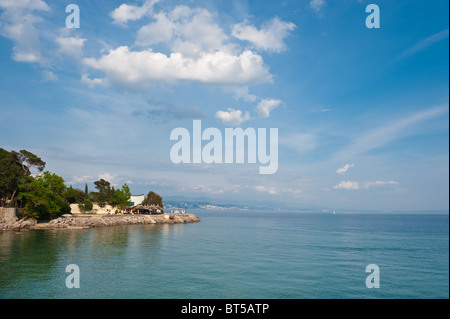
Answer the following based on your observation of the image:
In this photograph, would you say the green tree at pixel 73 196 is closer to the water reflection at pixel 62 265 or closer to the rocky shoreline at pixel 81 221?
the rocky shoreline at pixel 81 221

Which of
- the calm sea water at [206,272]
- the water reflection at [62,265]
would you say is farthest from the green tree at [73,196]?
the calm sea water at [206,272]

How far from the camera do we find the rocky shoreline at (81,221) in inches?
2335

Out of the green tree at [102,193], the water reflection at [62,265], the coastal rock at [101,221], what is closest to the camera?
the water reflection at [62,265]

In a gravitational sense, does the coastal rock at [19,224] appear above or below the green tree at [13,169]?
below

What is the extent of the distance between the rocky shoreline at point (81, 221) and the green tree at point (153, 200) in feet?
73.8

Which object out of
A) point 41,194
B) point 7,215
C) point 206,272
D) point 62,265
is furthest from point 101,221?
point 206,272

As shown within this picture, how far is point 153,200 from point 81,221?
171 feet

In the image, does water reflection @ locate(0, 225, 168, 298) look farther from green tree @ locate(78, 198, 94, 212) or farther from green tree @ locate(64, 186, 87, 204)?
green tree @ locate(64, 186, 87, 204)

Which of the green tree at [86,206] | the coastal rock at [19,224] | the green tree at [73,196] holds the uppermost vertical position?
the green tree at [73,196]

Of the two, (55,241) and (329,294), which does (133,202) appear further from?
(329,294)

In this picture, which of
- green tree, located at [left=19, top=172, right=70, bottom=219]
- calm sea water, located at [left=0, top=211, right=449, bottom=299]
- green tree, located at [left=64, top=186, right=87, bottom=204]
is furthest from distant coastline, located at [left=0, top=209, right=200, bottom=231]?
calm sea water, located at [left=0, top=211, right=449, bottom=299]

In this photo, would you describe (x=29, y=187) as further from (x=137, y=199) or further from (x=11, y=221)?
(x=137, y=199)

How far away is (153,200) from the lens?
12569 cm

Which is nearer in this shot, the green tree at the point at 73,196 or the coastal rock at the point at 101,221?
the coastal rock at the point at 101,221
